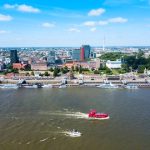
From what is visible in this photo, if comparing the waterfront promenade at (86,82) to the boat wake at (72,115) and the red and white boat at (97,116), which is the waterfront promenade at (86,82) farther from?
the red and white boat at (97,116)

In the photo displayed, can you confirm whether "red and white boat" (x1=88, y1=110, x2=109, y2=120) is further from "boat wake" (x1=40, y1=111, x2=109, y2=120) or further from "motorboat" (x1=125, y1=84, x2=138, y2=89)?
"motorboat" (x1=125, y1=84, x2=138, y2=89)

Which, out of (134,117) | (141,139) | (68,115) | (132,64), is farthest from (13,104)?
(132,64)

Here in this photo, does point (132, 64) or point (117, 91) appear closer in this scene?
point (117, 91)

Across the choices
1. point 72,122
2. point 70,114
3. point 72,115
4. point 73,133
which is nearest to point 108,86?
point 70,114

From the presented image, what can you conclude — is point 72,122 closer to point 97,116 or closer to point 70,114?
point 70,114

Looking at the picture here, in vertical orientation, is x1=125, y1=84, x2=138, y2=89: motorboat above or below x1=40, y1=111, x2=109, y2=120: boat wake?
above

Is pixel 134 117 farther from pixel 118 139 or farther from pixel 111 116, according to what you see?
pixel 118 139

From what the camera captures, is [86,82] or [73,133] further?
[86,82]

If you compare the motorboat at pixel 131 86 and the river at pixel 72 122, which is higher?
the motorboat at pixel 131 86

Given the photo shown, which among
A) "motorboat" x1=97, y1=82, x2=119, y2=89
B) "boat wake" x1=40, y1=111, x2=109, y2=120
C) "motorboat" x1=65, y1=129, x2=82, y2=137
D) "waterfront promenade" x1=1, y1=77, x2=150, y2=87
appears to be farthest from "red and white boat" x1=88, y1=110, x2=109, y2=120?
"waterfront promenade" x1=1, y1=77, x2=150, y2=87

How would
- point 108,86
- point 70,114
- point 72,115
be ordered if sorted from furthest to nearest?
point 108,86 < point 70,114 < point 72,115

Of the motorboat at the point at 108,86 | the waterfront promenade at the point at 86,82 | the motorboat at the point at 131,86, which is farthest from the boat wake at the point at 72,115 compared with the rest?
the waterfront promenade at the point at 86,82
